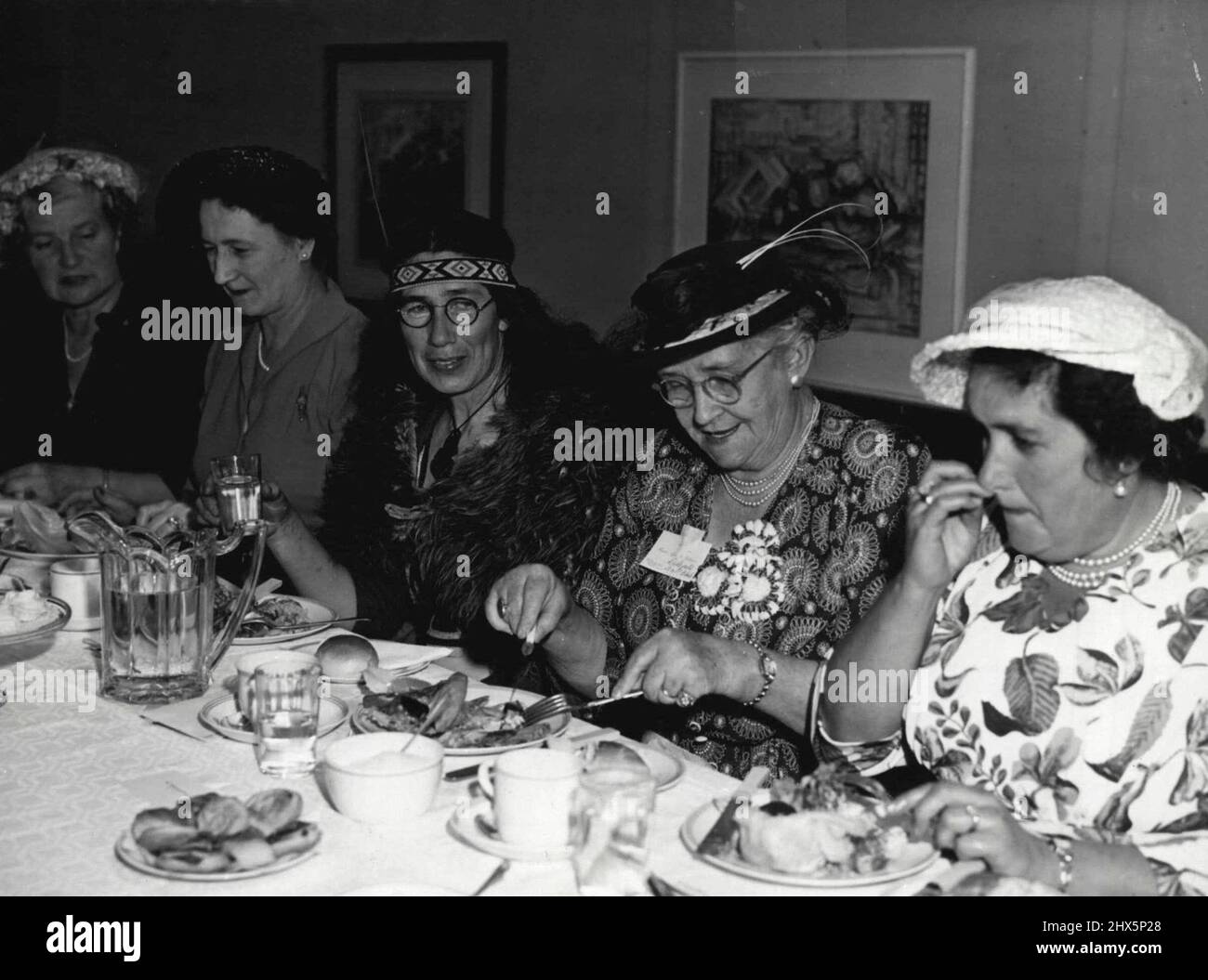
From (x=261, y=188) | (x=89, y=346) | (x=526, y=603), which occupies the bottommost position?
(x=526, y=603)

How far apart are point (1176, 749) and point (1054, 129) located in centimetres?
191

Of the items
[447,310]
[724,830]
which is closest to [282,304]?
[447,310]

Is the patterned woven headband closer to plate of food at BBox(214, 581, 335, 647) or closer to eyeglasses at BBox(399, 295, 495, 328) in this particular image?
eyeglasses at BBox(399, 295, 495, 328)

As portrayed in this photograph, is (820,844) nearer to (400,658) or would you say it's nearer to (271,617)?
(400,658)

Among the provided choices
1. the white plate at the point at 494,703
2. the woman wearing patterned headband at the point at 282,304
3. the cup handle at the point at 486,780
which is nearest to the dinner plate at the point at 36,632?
the white plate at the point at 494,703

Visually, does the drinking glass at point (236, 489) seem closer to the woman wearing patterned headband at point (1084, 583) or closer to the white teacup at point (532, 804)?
the white teacup at point (532, 804)

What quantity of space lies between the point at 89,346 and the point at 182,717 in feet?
8.08

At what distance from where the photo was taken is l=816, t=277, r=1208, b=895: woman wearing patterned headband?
→ 63.9 inches

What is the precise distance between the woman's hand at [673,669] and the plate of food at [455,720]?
5.9 inches

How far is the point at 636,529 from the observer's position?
2564 millimetres

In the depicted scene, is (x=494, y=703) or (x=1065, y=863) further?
(x=494, y=703)

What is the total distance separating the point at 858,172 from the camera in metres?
3.63

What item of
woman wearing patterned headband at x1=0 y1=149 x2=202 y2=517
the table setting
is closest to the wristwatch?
the table setting

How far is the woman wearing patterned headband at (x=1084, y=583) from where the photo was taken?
1623 mm
